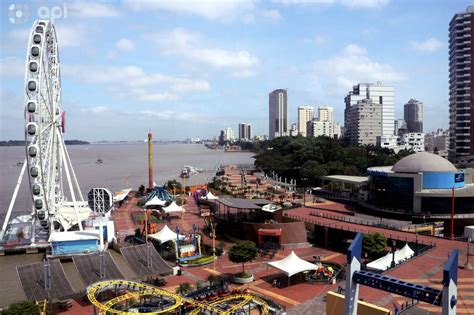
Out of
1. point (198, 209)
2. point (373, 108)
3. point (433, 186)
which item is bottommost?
point (198, 209)

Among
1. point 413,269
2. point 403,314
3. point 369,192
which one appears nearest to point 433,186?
point 369,192

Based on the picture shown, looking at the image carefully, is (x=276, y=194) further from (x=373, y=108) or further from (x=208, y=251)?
(x=373, y=108)

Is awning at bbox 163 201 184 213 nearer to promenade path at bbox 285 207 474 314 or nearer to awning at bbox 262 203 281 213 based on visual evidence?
awning at bbox 262 203 281 213

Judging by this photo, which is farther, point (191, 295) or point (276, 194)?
point (276, 194)

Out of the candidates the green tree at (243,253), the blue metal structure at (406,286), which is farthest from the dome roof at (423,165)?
the blue metal structure at (406,286)

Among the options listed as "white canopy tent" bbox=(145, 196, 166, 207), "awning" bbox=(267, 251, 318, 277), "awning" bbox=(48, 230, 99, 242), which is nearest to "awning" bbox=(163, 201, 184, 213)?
"white canopy tent" bbox=(145, 196, 166, 207)

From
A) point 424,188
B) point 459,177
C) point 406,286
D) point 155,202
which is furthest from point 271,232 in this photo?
point 459,177

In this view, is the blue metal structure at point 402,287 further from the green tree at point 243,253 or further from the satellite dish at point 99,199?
the satellite dish at point 99,199
